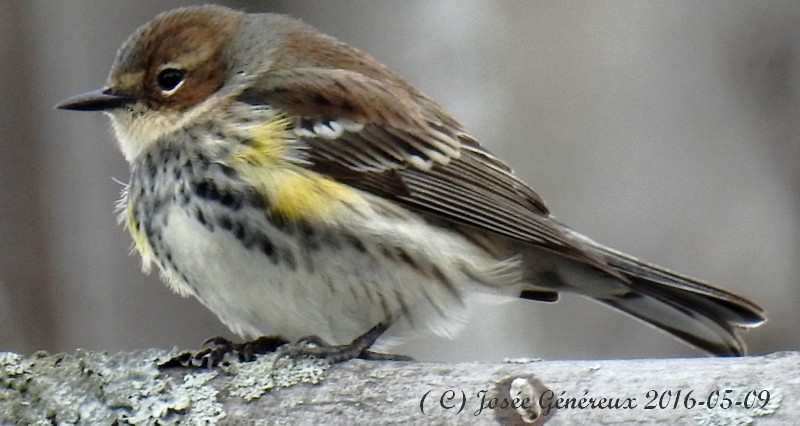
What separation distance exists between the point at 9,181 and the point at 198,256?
7.30 ft

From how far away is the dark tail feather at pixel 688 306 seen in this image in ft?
15.3

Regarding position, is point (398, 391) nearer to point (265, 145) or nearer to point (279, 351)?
point (279, 351)

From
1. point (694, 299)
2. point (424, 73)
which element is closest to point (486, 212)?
point (694, 299)

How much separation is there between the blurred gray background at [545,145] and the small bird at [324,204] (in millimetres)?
792

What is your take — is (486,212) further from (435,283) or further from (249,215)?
(249,215)

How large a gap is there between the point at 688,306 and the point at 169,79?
2126 mm

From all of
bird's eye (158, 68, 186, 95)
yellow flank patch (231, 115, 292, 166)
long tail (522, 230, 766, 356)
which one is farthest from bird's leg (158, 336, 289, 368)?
long tail (522, 230, 766, 356)

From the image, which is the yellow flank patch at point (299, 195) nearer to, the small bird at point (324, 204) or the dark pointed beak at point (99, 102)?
the small bird at point (324, 204)

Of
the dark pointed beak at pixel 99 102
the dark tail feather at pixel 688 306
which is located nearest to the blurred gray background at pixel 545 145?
the dark pointed beak at pixel 99 102

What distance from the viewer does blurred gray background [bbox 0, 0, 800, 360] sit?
231 inches

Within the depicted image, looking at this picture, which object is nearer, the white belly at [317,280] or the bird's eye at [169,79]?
the white belly at [317,280]

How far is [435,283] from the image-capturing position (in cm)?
458

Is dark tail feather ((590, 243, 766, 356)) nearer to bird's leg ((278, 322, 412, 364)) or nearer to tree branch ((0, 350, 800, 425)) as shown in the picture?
bird's leg ((278, 322, 412, 364))

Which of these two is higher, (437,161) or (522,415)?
(437,161)
